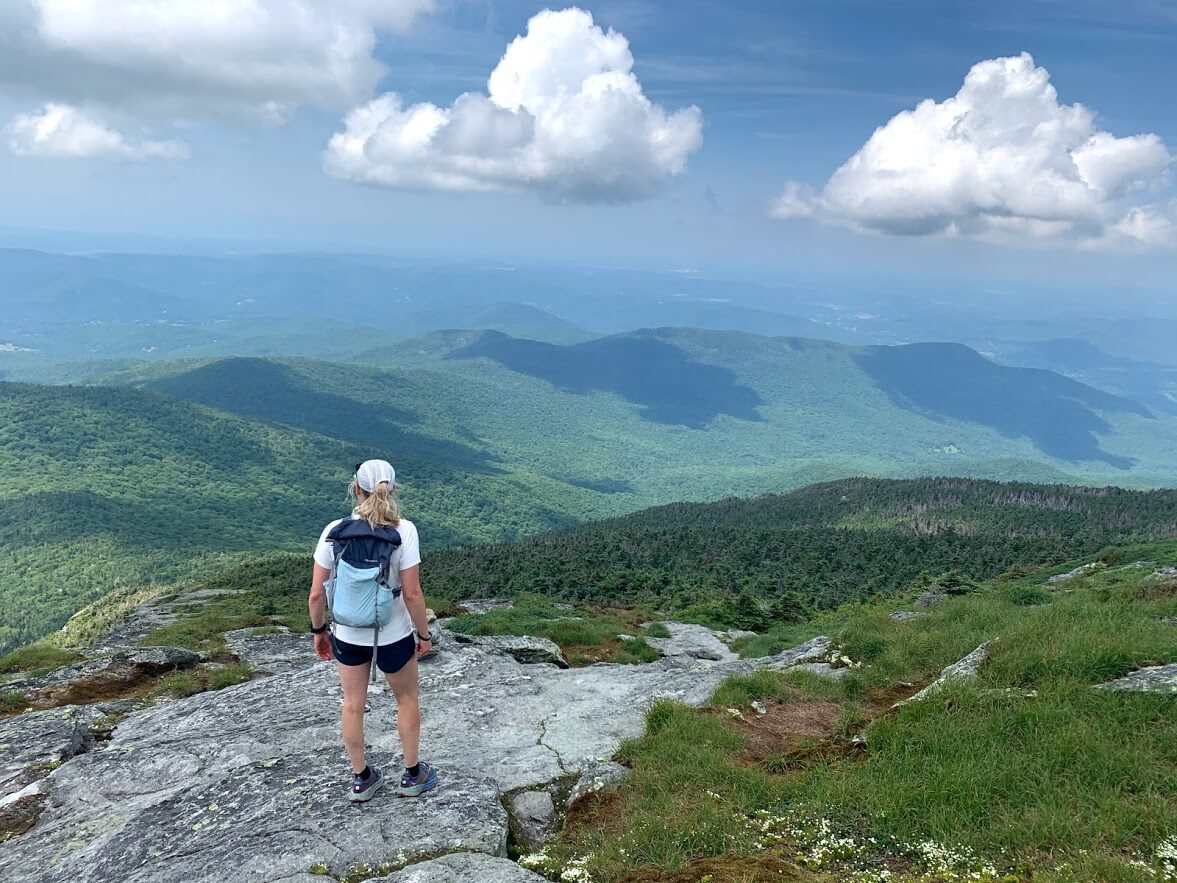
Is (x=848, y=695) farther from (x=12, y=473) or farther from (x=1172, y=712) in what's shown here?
(x=12, y=473)

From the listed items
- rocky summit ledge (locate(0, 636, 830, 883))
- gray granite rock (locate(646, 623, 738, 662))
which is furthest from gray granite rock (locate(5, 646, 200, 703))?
gray granite rock (locate(646, 623, 738, 662))

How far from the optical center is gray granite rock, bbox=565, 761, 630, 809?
8258 millimetres

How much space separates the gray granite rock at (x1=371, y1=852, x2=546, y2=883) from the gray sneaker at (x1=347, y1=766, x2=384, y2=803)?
141 centimetres

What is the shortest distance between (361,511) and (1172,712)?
997 cm

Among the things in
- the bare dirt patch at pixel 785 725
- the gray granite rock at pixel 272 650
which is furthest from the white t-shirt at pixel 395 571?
the gray granite rock at pixel 272 650

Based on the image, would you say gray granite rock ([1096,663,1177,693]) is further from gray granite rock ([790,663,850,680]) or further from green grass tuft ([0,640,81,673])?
green grass tuft ([0,640,81,673])

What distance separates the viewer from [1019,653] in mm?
9430

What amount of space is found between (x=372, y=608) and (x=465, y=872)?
2.95 metres

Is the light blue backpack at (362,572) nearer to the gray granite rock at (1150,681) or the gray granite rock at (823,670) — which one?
the gray granite rock at (823,670)

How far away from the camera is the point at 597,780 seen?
8453 mm

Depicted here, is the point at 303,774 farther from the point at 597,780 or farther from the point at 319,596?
the point at 597,780

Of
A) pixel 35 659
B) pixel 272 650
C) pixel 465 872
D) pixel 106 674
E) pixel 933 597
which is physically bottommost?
pixel 35 659

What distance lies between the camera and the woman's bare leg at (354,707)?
787 cm

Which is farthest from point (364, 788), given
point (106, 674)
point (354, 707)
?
point (106, 674)
